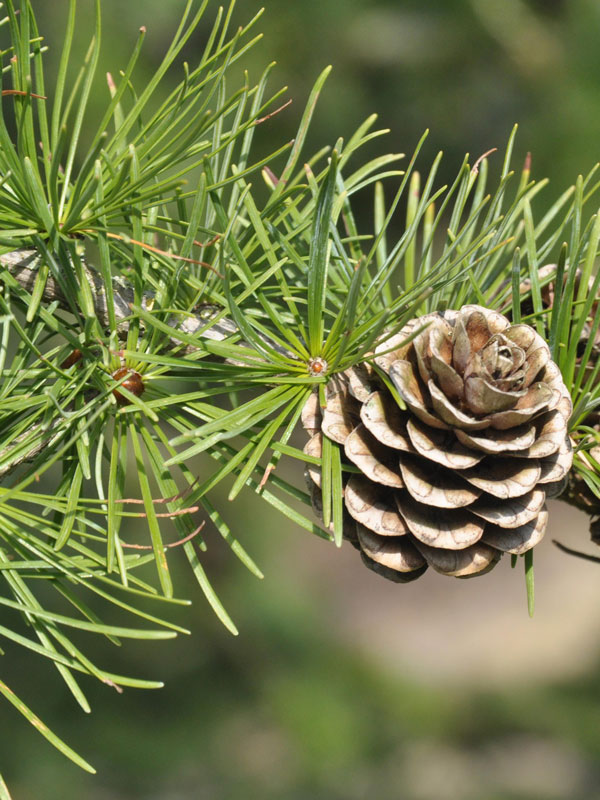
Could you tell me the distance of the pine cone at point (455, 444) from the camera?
1.20 ft

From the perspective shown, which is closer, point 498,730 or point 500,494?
point 500,494

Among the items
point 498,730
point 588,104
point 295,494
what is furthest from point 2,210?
point 498,730

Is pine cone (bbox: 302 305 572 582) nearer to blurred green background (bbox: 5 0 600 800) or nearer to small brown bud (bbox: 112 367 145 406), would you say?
small brown bud (bbox: 112 367 145 406)

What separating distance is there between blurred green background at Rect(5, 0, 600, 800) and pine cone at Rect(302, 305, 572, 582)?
52.6 inches

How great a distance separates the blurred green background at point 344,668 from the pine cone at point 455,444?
1.34 meters

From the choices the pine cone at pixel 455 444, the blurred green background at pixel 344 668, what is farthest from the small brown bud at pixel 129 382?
the blurred green background at pixel 344 668

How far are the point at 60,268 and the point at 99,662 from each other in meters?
1.70

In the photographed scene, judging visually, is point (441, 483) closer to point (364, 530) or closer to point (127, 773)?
point (364, 530)

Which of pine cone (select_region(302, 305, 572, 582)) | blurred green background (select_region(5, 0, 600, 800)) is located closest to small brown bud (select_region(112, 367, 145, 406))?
pine cone (select_region(302, 305, 572, 582))

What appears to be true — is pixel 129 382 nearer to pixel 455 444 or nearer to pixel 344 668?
pixel 455 444

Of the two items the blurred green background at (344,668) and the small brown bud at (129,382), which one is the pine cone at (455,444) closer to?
the small brown bud at (129,382)

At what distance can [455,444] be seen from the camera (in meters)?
0.38

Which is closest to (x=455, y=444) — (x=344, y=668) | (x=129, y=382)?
(x=129, y=382)

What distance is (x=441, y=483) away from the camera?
1.24 ft
